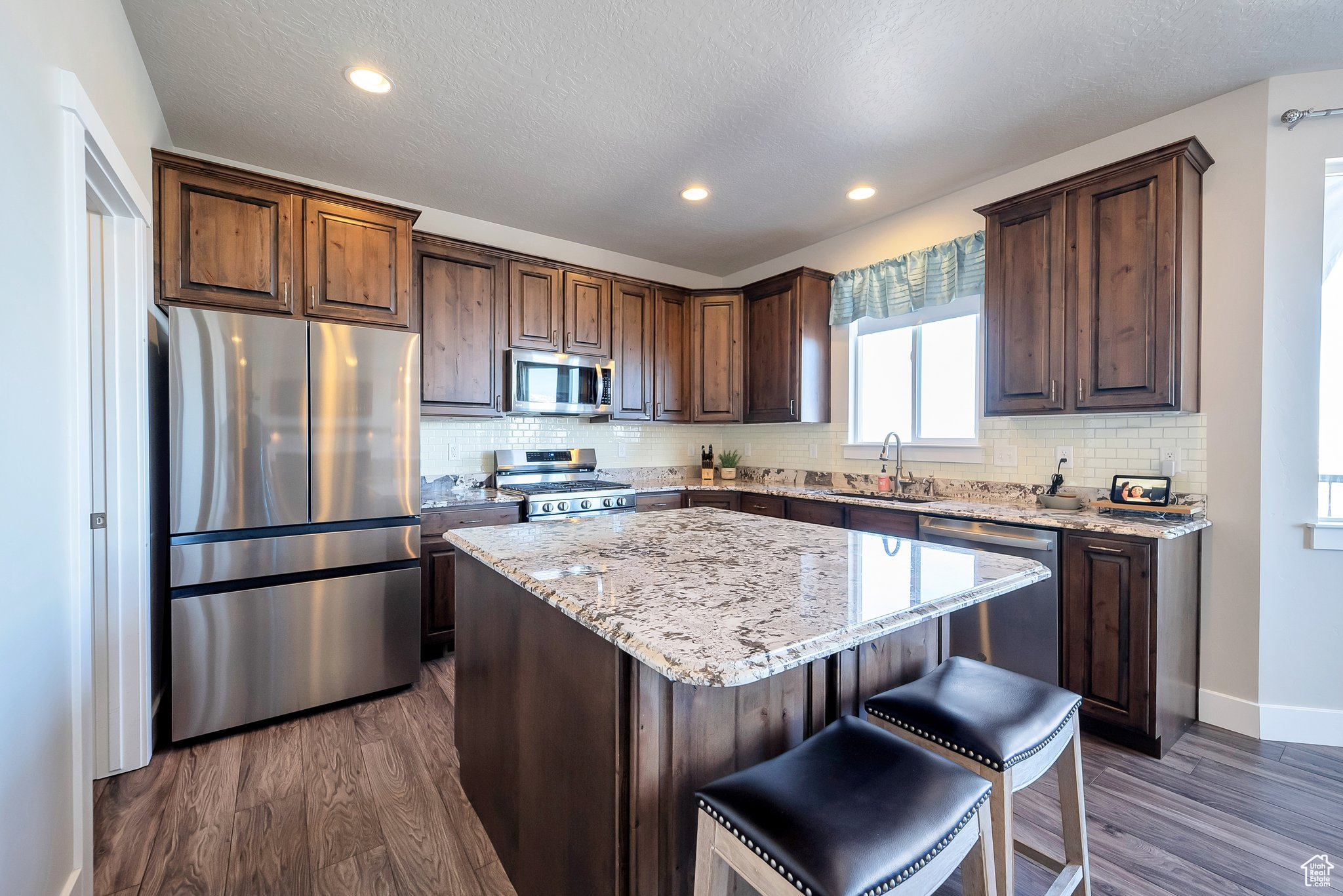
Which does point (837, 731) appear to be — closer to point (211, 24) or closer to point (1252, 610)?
point (1252, 610)

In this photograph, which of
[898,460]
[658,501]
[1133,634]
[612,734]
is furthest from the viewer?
[658,501]

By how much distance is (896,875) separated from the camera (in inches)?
31.1

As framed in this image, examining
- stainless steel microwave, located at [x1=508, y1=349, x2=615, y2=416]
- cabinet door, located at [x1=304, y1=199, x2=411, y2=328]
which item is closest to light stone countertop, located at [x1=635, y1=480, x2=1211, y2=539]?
stainless steel microwave, located at [x1=508, y1=349, x2=615, y2=416]

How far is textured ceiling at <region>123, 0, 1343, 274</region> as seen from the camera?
1.95m

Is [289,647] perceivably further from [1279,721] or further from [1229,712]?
[1279,721]

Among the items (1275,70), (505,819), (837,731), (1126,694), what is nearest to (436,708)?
(505,819)

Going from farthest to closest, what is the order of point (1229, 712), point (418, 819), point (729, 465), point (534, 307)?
1. point (729, 465)
2. point (534, 307)
3. point (1229, 712)
4. point (418, 819)

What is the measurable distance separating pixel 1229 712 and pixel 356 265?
14.6 feet

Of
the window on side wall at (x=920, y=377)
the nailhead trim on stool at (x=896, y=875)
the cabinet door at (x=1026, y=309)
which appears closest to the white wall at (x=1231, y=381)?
the cabinet door at (x=1026, y=309)

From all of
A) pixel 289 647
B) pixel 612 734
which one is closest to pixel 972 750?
pixel 612 734

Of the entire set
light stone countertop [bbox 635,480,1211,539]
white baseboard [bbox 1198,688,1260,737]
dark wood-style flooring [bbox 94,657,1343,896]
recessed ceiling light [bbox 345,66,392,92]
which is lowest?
dark wood-style flooring [bbox 94,657,1343,896]

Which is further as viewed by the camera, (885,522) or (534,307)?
(534,307)

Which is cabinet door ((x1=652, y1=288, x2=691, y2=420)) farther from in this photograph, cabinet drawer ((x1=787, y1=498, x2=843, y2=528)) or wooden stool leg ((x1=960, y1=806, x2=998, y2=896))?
wooden stool leg ((x1=960, y1=806, x2=998, y2=896))

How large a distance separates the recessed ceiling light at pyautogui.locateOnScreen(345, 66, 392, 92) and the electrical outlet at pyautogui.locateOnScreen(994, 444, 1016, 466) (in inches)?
137
